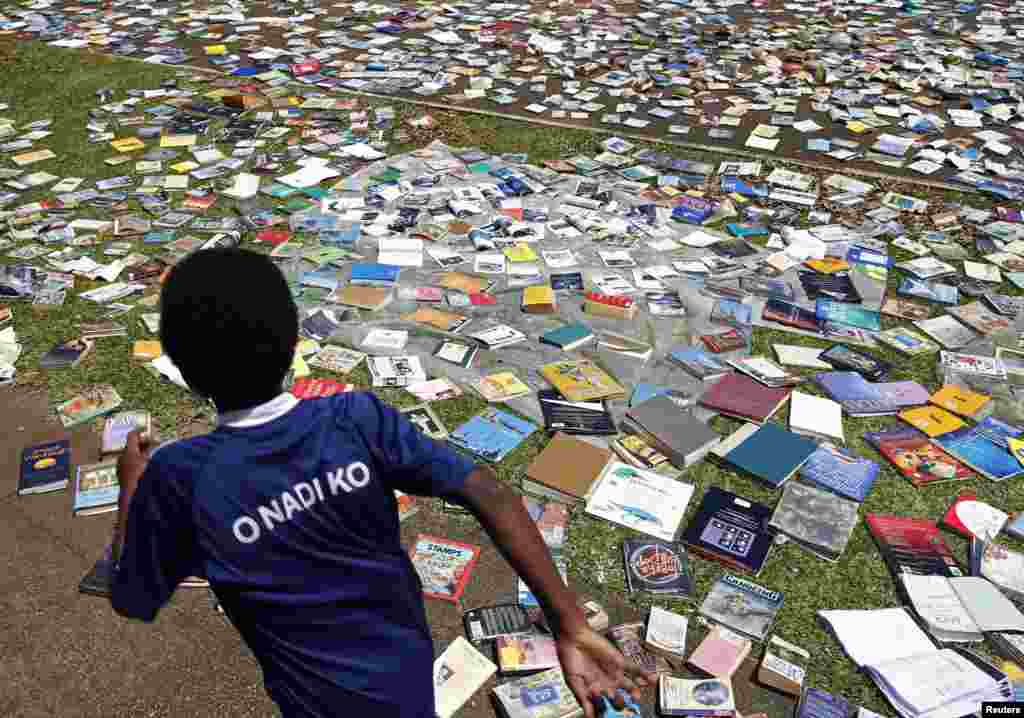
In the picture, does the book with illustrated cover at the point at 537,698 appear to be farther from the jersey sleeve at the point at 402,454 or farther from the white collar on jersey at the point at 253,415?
the white collar on jersey at the point at 253,415

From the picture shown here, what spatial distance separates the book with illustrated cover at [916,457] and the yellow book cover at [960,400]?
0.29 meters

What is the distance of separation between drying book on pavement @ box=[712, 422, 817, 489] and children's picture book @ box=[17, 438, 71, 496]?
310 centimetres

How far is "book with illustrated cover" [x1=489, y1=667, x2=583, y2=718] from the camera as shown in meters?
2.69

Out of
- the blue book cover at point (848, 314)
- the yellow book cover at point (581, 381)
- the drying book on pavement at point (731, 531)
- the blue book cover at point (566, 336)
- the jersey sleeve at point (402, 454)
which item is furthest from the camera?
the blue book cover at point (848, 314)

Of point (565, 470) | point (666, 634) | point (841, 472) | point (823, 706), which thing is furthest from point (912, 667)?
point (565, 470)

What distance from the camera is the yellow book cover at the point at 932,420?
3953 millimetres

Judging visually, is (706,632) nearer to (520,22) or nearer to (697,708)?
(697,708)

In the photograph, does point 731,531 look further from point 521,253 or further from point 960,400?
point 521,253

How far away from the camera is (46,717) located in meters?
2.66

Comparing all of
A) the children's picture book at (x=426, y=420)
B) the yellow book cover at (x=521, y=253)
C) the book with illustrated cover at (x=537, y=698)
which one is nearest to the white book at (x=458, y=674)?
the book with illustrated cover at (x=537, y=698)

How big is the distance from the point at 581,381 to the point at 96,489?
242cm

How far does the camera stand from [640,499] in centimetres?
352

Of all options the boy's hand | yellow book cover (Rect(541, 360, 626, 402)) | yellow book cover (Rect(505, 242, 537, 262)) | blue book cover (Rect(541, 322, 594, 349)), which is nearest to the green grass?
yellow book cover (Rect(541, 360, 626, 402))

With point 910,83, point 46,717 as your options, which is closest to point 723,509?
point 46,717
